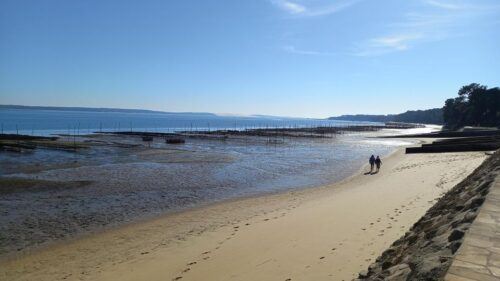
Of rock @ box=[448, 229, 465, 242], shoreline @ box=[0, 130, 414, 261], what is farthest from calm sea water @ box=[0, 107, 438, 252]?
rock @ box=[448, 229, 465, 242]

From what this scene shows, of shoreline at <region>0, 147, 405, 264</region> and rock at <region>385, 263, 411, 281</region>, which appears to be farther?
shoreline at <region>0, 147, 405, 264</region>

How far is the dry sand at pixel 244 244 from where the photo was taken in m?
8.62

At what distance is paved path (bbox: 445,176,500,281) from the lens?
390 cm

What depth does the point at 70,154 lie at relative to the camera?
42812 mm

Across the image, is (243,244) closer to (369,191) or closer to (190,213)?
(190,213)

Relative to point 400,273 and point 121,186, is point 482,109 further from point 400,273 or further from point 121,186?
point 400,273

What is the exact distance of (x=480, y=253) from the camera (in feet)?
14.8

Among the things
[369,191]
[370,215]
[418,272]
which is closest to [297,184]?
[369,191]

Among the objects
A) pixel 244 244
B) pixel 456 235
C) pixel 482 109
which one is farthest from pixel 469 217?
pixel 482 109

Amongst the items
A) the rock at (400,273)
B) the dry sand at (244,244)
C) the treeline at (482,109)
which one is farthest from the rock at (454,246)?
the treeline at (482,109)

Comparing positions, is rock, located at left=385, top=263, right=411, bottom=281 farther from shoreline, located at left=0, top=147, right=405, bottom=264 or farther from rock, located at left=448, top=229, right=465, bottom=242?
shoreline, located at left=0, top=147, right=405, bottom=264

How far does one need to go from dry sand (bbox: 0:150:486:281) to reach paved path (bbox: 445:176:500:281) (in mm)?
2612

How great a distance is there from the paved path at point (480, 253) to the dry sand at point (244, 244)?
2.61m

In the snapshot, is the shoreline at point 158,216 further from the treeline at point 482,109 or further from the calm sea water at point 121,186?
the treeline at point 482,109
